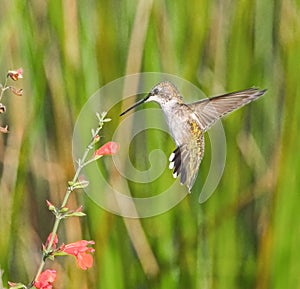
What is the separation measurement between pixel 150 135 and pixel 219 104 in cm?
18

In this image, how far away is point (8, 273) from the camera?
1.01 meters

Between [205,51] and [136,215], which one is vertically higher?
[205,51]

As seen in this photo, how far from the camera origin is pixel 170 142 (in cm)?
98

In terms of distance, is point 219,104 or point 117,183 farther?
point 117,183

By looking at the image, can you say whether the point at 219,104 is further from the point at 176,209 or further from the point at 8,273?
the point at 8,273

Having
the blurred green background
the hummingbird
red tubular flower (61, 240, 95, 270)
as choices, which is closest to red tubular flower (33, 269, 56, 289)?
red tubular flower (61, 240, 95, 270)

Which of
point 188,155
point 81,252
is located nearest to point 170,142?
point 188,155

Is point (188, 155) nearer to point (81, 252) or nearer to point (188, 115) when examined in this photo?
point (188, 115)

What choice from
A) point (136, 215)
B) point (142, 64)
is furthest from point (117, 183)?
point (142, 64)

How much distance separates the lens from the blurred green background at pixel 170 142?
0.97 metres

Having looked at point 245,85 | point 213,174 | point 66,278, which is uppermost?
point 245,85

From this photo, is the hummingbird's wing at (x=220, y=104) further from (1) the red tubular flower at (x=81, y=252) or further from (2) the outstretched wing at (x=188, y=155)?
(1) the red tubular flower at (x=81, y=252)

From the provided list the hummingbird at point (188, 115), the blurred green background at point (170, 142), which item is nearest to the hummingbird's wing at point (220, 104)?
the hummingbird at point (188, 115)

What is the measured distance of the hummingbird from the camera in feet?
2.53
